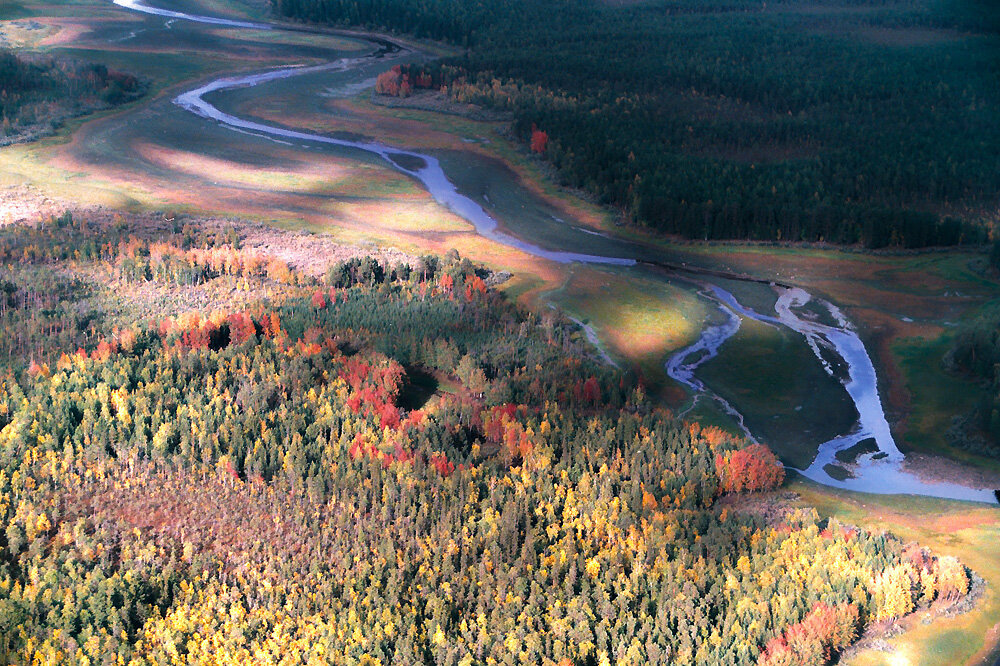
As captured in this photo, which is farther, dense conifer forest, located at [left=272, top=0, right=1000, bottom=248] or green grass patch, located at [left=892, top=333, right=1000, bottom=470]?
dense conifer forest, located at [left=272, top=0, right=1000, bottom=248]

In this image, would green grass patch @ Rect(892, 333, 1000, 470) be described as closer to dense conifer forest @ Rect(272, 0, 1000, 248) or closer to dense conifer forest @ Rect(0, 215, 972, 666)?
dense conifer forest @ Rect(0, 215, 972, 666)

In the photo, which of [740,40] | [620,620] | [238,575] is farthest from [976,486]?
[740,40]

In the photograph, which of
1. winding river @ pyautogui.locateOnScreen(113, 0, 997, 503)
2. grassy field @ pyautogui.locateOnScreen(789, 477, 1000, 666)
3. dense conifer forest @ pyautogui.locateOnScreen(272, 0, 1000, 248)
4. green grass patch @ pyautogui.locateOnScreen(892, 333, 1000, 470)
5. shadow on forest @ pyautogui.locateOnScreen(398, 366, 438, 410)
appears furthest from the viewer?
dense conifer forest @ pyautogui.locateOnScreen(272, 0, 1000, 248)

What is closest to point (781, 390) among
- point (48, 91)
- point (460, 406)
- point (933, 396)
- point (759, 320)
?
point (933, 396)

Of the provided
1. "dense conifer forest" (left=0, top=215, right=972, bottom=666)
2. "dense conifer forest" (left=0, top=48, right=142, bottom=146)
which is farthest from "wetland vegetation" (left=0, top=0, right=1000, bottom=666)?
"dense conifer forest" (left=0, top=48, right=142, bottom=146)

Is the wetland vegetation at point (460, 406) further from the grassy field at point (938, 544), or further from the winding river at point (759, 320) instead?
the winding river at point (759, 320)

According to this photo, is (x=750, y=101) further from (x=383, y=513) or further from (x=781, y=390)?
(x=383, y=513)
